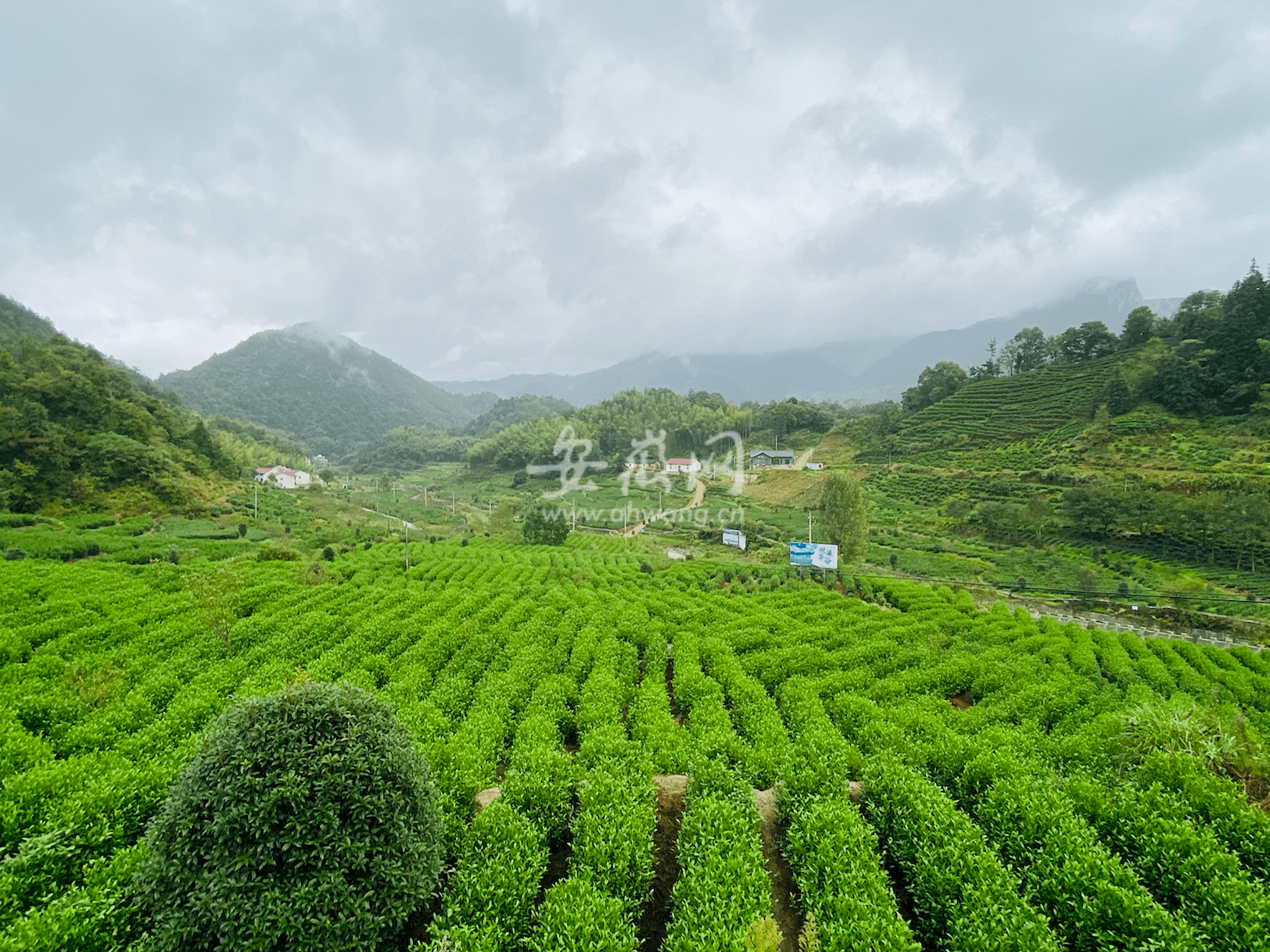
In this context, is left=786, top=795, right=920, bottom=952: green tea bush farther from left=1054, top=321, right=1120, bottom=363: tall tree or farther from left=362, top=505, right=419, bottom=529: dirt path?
left=1054, top=321, right=1120, bottom=363: tall tree

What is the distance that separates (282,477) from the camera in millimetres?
81562

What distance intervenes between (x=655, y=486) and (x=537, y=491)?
2201cm

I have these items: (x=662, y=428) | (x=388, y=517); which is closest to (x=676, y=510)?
(x=388, y=517)

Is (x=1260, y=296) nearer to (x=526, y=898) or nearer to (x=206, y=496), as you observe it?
(x=526, y=898)

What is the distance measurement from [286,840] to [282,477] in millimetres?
95558

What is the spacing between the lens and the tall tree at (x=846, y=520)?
34.3 meters

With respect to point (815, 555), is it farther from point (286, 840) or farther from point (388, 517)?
point (388, 517)

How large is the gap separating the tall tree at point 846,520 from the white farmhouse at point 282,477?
264 feet

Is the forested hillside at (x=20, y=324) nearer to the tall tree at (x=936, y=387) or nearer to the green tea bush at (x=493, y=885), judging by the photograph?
the green tea bush at (x=493, y=885)

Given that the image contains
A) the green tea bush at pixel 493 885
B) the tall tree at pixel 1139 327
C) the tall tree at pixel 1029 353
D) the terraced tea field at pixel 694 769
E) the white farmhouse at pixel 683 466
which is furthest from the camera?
the white farmhouse at pixel 683 466

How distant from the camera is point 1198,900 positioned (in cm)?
559

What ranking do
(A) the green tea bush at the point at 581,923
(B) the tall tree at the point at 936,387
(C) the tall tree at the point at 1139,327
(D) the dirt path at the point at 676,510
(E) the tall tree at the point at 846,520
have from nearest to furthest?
(A) the green tea bush at the point at 581,923
(E) the tall tree at the point at 846,520
(D) the dirt path at the point at 676,510
(C) the tall tree at the point at 1139,327
(B) the tall tree at the point at 936,387

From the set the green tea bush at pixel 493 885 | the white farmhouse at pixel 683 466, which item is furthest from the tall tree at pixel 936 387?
the green tea bush at pixel 493 885

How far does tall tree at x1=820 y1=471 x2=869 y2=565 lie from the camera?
3434 centimetres
